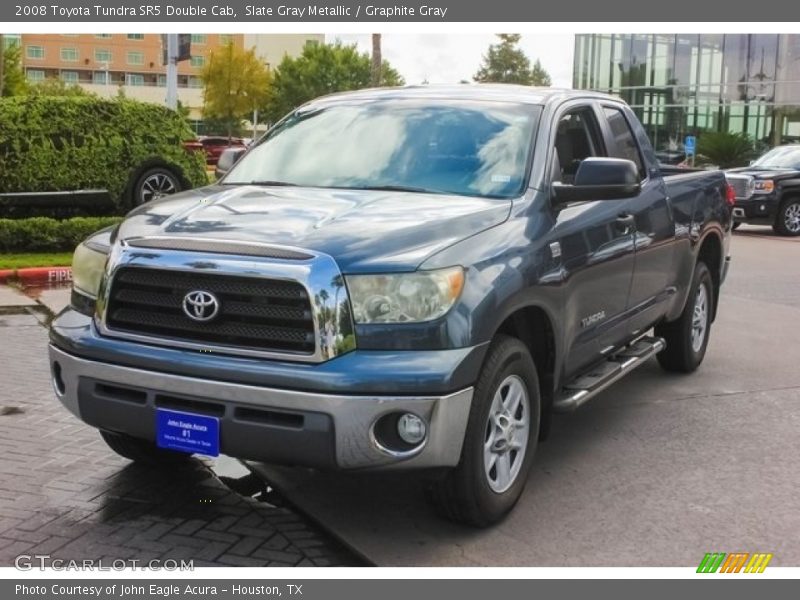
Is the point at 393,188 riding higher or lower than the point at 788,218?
higher

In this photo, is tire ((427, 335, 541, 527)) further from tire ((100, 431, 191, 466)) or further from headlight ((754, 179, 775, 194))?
headlight ((754, 179, 775, 194))

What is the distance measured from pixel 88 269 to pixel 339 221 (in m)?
1.19

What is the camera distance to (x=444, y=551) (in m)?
4.04

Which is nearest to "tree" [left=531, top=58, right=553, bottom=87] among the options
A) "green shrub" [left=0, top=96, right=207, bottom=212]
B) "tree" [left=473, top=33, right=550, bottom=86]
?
"tree" [left=473, top=33, right=550, bottom=86]

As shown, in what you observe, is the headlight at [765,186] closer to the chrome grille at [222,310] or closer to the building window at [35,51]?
the chrome grille at [222,310]

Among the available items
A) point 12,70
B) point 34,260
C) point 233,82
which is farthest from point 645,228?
point 233,82

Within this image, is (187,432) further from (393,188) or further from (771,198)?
(771,198)

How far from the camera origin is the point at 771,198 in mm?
18078

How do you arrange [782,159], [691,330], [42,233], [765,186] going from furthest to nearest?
[782,159]
[765,186]
[42,233]
[691,330]

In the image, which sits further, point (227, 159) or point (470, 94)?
point (227, 159)

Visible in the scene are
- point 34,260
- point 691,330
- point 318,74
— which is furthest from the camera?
point 318,74

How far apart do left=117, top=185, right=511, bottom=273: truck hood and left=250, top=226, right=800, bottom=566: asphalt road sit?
3.03ft

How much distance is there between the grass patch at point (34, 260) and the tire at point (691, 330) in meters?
6.92

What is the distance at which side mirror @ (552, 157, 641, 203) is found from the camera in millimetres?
4699
